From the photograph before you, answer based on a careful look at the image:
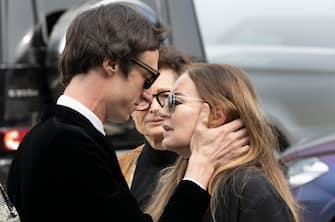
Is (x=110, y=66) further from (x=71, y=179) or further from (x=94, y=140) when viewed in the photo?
(x=71, y=179)

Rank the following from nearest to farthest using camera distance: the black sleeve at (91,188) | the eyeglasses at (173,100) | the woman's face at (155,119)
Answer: the black sleeve at (91,188) < the eyeglasses at (173,100) < the woman's face at (155,119)

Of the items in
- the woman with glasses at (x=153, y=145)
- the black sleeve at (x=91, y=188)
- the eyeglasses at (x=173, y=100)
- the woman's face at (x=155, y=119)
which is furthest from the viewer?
the woman's face at (x=155, y=119)

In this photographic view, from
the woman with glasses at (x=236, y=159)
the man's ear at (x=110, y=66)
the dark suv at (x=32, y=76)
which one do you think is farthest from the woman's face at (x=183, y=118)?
the dark suv at (x=32, y=76)

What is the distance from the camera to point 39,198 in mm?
2131

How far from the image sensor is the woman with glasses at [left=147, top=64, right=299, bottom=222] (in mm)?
2285

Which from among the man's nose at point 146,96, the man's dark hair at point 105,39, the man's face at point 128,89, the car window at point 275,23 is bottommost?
the car window at point 275,23

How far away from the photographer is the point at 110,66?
2260 millimetres

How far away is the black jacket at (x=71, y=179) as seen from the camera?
2.12 meters

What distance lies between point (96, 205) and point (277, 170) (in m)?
0.63

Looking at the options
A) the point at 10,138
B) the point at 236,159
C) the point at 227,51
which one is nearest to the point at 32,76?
the point at 10,138

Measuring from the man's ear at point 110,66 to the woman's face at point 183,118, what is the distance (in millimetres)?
320

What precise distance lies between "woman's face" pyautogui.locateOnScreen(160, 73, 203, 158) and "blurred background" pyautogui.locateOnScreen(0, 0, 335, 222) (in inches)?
137

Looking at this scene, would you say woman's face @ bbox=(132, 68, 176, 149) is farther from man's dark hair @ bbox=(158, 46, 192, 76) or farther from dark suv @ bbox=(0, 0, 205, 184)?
dark suv @ bbox=(0, 0, 205, 184)

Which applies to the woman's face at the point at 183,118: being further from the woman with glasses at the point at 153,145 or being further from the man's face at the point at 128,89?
the woman with glasses at the point at 153,145
